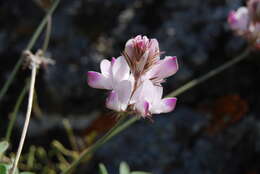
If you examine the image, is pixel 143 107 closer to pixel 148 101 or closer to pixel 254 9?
pixel 148 101

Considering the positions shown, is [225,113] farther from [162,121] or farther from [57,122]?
[57,122]

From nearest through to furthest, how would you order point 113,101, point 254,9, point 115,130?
point 113,101 → point 115,130 → point 254,9

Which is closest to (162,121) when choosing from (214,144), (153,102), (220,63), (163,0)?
(214,144)

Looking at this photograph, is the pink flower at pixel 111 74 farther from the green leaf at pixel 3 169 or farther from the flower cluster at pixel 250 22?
the flower cluster at pixel 250 22

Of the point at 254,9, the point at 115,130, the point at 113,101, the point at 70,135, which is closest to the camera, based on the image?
the point at 113,101

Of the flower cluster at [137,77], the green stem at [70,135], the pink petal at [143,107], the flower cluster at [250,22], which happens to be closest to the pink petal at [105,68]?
the flower cluster at [137,77]

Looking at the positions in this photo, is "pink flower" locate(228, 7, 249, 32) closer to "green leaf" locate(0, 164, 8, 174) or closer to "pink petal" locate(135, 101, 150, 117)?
"pink petal" locate(135, 101, 150, 117)

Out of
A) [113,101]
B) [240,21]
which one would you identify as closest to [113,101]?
[113,101]

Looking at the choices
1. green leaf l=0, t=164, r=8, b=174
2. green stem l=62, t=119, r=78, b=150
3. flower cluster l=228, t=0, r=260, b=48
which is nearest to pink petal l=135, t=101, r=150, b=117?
green leaf l=0, t=164, r=8, b=174
